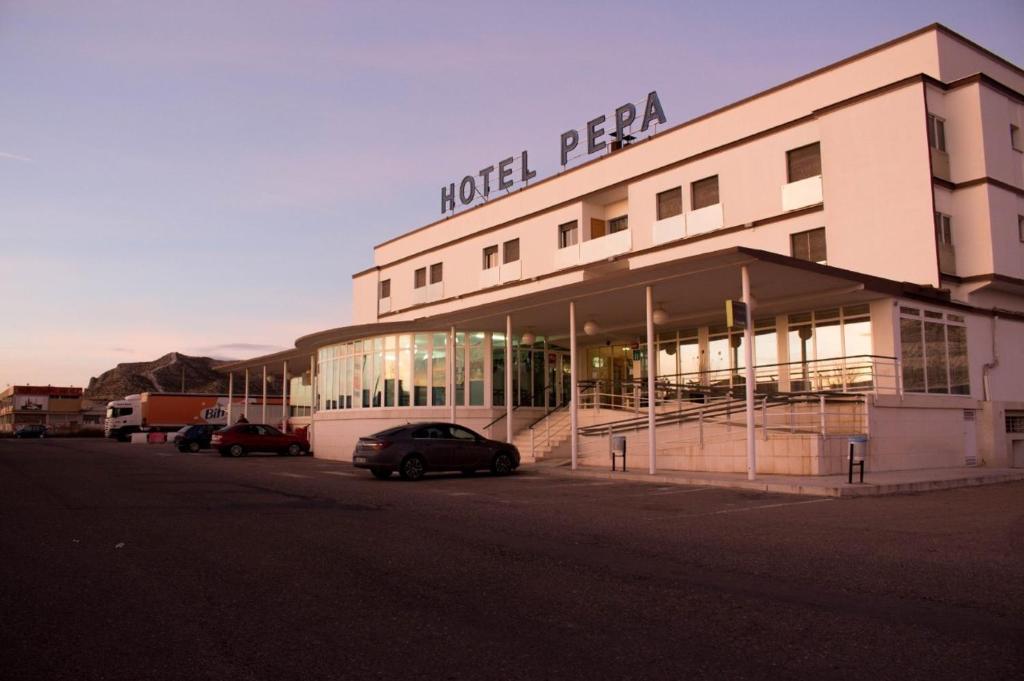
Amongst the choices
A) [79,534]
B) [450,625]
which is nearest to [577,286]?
[79,534]

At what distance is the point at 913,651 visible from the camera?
207 inches

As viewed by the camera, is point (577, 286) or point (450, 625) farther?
point (577, 286)

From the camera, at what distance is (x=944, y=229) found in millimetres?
24297

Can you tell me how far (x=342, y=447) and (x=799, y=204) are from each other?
19028mm

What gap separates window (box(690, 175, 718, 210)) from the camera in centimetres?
2975

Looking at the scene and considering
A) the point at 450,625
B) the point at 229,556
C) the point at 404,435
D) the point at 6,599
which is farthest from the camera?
the point at 404,435

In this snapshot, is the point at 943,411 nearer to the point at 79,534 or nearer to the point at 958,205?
the point at 958,205

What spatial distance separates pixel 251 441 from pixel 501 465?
1709 centimetres

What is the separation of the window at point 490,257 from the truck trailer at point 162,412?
2635cm

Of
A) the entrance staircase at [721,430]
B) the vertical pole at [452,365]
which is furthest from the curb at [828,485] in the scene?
the vertical pole at [452,365]

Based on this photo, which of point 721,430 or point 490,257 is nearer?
point 721,430

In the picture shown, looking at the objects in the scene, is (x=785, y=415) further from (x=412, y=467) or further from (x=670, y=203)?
(x=670, y=203)

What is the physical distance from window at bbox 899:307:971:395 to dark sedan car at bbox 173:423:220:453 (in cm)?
3179

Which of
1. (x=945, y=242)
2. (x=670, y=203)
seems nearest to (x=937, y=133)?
(x=945, y=242)
